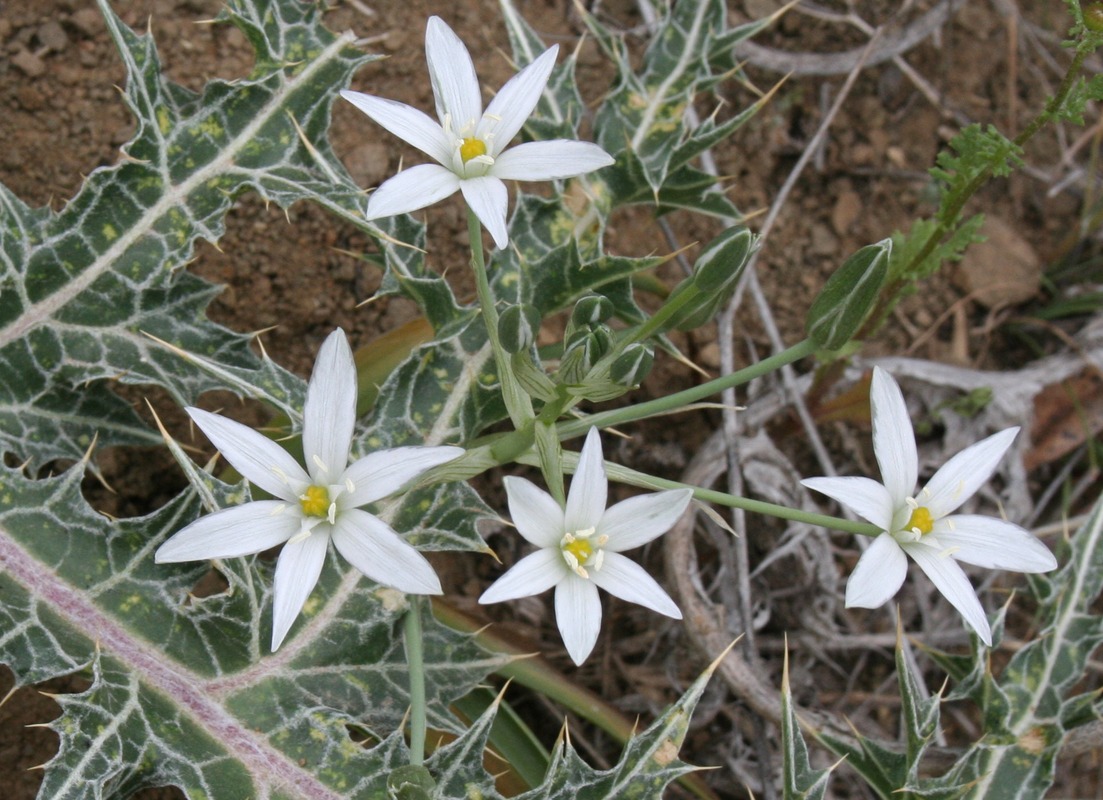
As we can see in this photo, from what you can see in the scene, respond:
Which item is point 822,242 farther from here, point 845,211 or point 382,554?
point 382,554

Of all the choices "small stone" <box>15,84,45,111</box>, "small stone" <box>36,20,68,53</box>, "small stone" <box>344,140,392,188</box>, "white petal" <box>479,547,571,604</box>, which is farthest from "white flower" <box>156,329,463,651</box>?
"small stone" <box>36,20,68,53</box>

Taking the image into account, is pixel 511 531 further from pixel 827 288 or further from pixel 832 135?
pixel 832 135

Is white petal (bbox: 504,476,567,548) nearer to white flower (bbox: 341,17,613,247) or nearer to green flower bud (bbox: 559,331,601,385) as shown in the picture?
green flower bud (bbox: 559,331,601,385)

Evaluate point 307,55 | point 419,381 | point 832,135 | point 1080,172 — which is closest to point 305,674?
point 419,381

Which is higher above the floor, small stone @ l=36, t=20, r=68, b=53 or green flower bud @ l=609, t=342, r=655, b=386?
small stone @ l=36, t=20, r=68, b=53

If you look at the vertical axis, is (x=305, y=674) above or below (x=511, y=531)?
above

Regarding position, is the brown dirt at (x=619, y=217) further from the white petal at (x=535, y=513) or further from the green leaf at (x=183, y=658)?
the white petal at (x=535, y=513)
